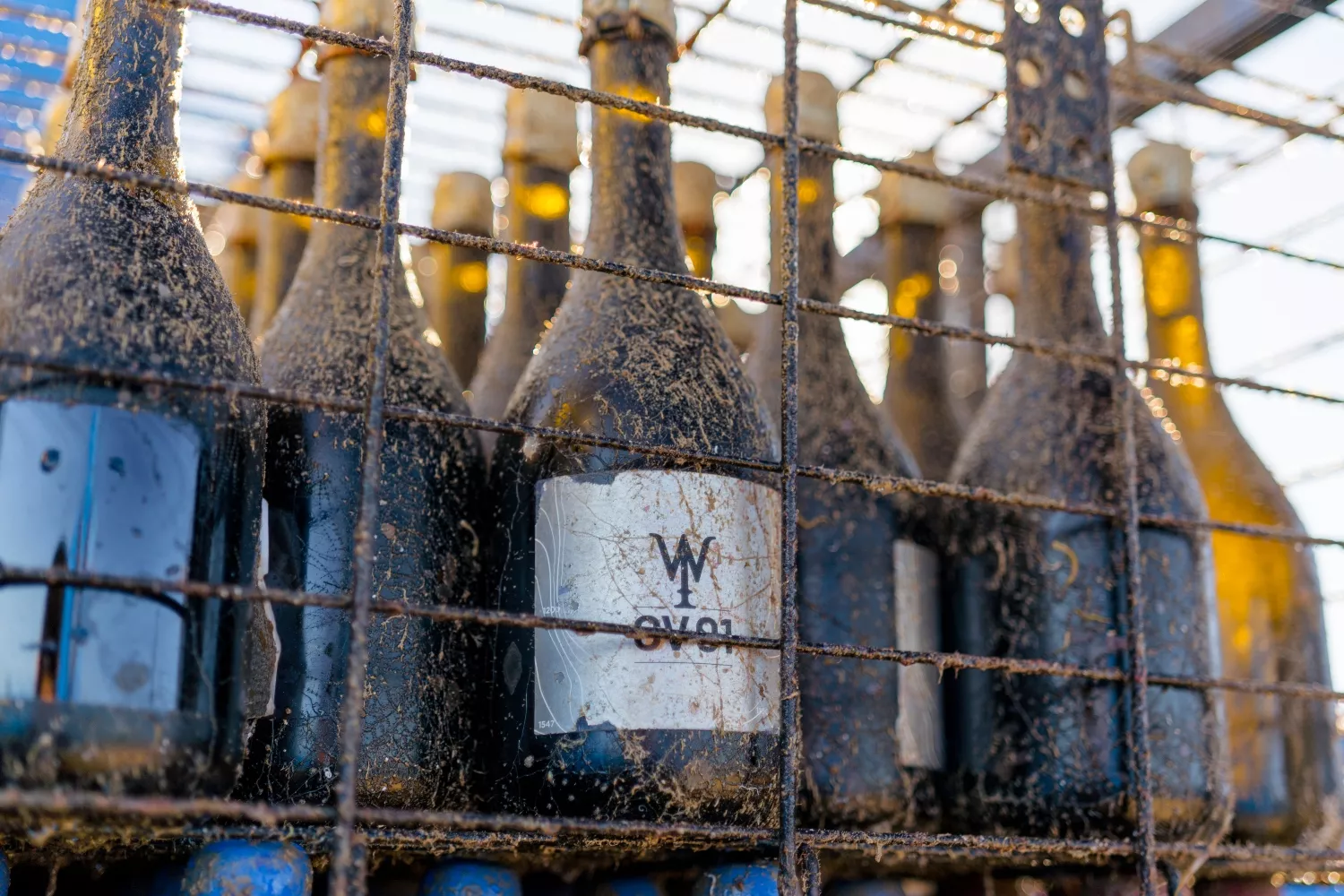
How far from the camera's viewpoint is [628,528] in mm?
792

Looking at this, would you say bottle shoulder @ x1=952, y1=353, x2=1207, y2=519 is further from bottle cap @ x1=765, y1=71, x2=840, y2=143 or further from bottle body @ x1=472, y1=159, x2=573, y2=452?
bottle body @ x1=472, y1=159, x2=573, y2=452

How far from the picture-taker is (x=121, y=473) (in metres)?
0.64

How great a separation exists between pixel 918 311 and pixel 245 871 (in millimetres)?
905

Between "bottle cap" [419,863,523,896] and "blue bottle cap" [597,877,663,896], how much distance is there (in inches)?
3.5

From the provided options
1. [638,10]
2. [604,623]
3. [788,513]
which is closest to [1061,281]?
[638,10]

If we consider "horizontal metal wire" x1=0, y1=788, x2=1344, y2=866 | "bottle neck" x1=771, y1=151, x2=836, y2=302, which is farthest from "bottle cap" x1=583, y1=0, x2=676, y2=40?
"horizontal metal wire" x1=0, y1=788, x2=1344, y2=866

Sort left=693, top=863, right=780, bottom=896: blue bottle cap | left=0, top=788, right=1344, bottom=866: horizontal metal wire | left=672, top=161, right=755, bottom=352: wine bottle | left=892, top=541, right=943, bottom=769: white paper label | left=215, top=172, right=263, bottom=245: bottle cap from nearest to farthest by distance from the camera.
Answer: left=0, top=788, right=1344, bottom=866: horizontal metal wire, left=693, top=863, right=780, bottom=896: blue bottle cap, left=892, top=541, right=943, bottom=769: white paper label, left=672, top=161, right=755, bottom=352: wine bottle, left=215, top=172, right=263, bottom=245: bottle cap

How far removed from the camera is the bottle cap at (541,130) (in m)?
1.23

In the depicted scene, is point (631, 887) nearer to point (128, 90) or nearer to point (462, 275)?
point (128, 90)

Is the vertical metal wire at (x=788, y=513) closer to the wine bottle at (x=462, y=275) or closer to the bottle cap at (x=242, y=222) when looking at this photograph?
the wine bottle at (x=462, y=275)

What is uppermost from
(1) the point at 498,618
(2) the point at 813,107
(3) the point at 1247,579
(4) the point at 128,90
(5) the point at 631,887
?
(2) the point at 813,107

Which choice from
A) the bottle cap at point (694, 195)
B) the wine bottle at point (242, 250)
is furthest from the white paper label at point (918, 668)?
the wine bottle at point (242, 250)

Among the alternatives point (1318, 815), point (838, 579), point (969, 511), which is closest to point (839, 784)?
point (838, 579)

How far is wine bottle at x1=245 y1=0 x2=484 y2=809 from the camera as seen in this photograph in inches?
31.5
